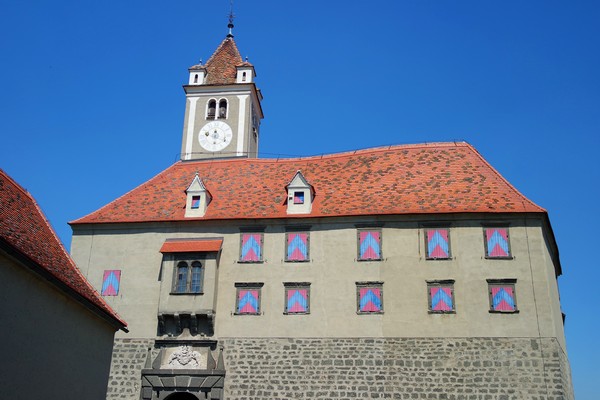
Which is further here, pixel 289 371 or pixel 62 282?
pixel 289 371

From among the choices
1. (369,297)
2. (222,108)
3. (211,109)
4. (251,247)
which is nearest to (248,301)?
(251,247)

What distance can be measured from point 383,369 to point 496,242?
678 centimetres

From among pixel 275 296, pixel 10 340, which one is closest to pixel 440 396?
pixel 275 296

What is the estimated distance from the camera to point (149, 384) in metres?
28.0

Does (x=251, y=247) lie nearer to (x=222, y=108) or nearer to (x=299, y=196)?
(x=299, y=196)

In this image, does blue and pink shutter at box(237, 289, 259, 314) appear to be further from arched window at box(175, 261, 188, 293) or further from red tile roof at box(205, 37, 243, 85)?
red tile roof at box(205, 37, 243, 85)

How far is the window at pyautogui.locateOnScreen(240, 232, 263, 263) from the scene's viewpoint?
96.3ft

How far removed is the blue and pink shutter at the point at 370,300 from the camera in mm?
27688

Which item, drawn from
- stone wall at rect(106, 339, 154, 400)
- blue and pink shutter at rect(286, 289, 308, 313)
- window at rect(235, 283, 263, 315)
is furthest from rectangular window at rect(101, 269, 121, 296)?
blue and pink shutter at rect(286, 289, 308, 313)

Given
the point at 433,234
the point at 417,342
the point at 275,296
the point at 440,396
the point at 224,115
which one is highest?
the point at 224,115

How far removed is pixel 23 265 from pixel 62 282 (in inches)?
56.1

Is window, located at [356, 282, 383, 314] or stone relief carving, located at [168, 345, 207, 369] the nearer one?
window, located at [356, 282, 383, 314]

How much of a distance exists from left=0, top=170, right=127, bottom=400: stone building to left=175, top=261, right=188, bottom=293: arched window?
916 cm

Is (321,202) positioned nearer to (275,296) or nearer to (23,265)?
(275,296)
